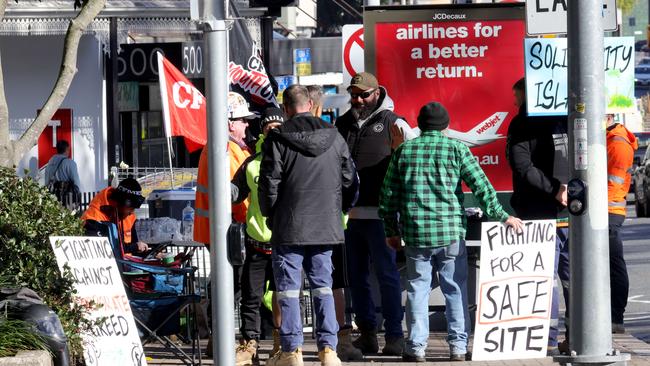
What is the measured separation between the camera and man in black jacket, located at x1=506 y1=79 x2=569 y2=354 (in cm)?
923

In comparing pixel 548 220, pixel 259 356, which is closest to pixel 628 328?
pixel 548 220

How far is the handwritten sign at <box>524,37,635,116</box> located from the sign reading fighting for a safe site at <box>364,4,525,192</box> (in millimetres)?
1391

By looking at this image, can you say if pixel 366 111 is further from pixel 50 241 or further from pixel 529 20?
pixel 50 241

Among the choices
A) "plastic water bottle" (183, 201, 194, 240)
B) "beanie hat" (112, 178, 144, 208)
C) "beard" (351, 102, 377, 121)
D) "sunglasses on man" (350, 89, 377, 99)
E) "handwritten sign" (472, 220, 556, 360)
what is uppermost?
"sunglasses on man" (350, 89, 377, 99)

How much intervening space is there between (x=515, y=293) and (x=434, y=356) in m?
0.88

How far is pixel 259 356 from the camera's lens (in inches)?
386

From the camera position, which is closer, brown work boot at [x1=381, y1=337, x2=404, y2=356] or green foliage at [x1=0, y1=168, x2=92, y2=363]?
green foliage at [x1=0, y1=168, x2=92, y2=363]

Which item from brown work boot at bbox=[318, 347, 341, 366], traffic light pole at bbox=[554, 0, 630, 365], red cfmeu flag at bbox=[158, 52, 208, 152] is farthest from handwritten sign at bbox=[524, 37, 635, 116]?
red cfmeu flag at bbox=[158, 52, 208, 152]

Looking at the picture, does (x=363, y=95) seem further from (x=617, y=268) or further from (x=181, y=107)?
(x=181, y=107)

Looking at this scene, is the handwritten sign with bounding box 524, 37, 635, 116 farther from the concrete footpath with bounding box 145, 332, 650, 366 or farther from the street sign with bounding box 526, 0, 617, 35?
the concrete footpath with bounding box 145, 332, 650, 366

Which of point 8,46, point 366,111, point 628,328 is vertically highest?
point 8,46

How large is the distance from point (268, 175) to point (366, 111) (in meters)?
1.49

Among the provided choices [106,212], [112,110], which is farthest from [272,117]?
[112,110]

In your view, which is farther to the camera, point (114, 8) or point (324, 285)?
point (114, 8)
